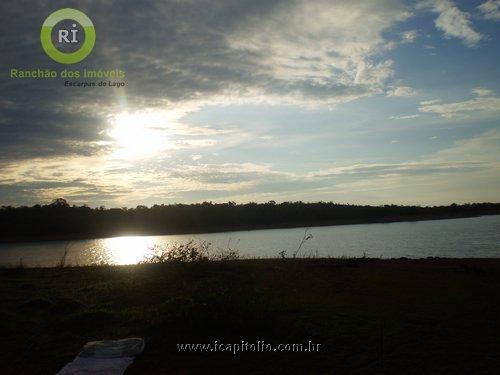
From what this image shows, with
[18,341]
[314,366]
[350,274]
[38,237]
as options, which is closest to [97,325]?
[18,341]

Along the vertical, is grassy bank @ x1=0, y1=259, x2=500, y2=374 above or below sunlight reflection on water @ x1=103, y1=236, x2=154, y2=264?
above

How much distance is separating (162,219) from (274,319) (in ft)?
230

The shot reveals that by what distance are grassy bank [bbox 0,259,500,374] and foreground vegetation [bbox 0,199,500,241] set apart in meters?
58.0

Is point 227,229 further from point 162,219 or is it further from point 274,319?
point 274,319

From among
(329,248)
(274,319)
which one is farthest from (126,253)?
(274,319)

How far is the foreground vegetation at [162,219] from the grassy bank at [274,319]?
2282 inches

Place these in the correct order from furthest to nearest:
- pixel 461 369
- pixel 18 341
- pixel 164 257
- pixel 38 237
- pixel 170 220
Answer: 1. pixel 170 220
2. pixel 38 237
3. pixel 164 257
4. pixel 18 341
5. pixel 461 369

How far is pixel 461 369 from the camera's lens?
5.74m

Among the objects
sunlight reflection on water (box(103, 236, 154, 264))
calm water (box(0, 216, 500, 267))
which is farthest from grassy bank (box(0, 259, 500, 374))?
calm water (box(0, 216, 500, 267))

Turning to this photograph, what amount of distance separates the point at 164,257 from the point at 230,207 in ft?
222

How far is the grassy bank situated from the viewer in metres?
6.26

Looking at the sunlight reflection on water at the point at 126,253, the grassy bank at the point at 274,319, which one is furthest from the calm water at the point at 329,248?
the grassy bank at the point at 274,319

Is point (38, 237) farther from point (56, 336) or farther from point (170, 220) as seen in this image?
point (56, 336)

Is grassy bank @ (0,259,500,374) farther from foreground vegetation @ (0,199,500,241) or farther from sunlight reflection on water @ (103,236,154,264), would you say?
foreground vegetation @ (0,199,500,241)
